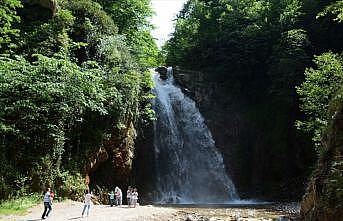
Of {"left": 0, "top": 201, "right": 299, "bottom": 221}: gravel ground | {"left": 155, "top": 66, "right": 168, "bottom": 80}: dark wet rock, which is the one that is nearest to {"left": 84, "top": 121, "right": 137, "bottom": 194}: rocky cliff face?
{"left": 0, "top": 201, "right": 299, "bottom": 221}: gravel ground

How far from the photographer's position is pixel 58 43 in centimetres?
2453

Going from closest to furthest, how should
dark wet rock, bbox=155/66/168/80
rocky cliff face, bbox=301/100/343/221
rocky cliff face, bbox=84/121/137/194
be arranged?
rocky cliff face, bbox=301/100/343/221 < rocky cliff face, bbox=84/121/137/194 < dark wet rock, bbox=155/66/168/80

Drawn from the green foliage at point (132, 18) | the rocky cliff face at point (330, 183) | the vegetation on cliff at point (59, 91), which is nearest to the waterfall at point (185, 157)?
the vegetation on cliff at point (59, 91)

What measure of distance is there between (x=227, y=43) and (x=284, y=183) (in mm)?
15547

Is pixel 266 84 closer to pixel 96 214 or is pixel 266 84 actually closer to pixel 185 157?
pixel 185 157

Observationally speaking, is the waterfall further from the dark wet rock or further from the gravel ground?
the gravel ground

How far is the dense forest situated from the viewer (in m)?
32.5

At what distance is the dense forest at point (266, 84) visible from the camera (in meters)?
32.5

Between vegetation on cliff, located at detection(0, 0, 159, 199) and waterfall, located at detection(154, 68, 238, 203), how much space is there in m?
3.10

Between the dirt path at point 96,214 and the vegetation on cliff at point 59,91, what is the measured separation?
159 centimetres

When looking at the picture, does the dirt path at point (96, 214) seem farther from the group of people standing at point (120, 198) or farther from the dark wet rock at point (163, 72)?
the dark wet rock at point (163, 72)

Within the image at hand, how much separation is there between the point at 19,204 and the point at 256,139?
22.8m

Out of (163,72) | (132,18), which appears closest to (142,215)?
(163,72)

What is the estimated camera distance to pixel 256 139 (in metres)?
35.4
